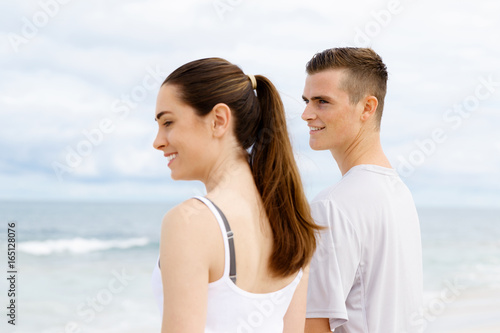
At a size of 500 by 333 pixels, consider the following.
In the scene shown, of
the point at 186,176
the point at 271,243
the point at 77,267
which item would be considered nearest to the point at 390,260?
the point at 271,243

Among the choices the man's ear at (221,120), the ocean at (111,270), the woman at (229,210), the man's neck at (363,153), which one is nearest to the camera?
the woman at (229,210)

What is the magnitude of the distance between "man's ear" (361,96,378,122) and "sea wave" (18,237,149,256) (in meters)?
16.2

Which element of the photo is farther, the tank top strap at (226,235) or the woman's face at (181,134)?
the woman's face at (181,134)

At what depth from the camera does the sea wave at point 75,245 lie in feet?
57.5

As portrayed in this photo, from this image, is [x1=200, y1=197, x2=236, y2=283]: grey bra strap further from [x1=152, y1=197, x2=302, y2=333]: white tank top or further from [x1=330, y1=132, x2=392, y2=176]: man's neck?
[x1=330, y1=132, x2=392, y2=176]: man's neck

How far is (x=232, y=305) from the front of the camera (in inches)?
60.6

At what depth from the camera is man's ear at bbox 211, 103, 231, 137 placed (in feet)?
5.28

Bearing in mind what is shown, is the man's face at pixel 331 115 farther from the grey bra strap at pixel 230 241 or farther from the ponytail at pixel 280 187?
the grey bra strap at pixel 230 241

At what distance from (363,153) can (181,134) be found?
3.30 ft

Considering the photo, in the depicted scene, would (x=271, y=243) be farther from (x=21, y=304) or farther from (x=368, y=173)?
(x=21, y=304)

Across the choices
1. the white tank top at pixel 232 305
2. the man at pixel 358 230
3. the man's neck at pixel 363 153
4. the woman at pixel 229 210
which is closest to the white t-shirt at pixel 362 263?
the man at pixel 358 230

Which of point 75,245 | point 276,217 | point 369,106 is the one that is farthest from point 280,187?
point 75,245

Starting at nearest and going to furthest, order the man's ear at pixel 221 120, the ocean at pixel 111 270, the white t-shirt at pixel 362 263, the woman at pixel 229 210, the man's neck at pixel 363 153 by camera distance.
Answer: the woman at pixel 229 210 < the man's ear at pixel 221 120 < the white t-shirt at pixel 362 263 < the man's neck at pixel 363 153 < the ocean at pixel 111 270

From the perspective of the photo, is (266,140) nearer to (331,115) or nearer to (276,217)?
(276,217)
